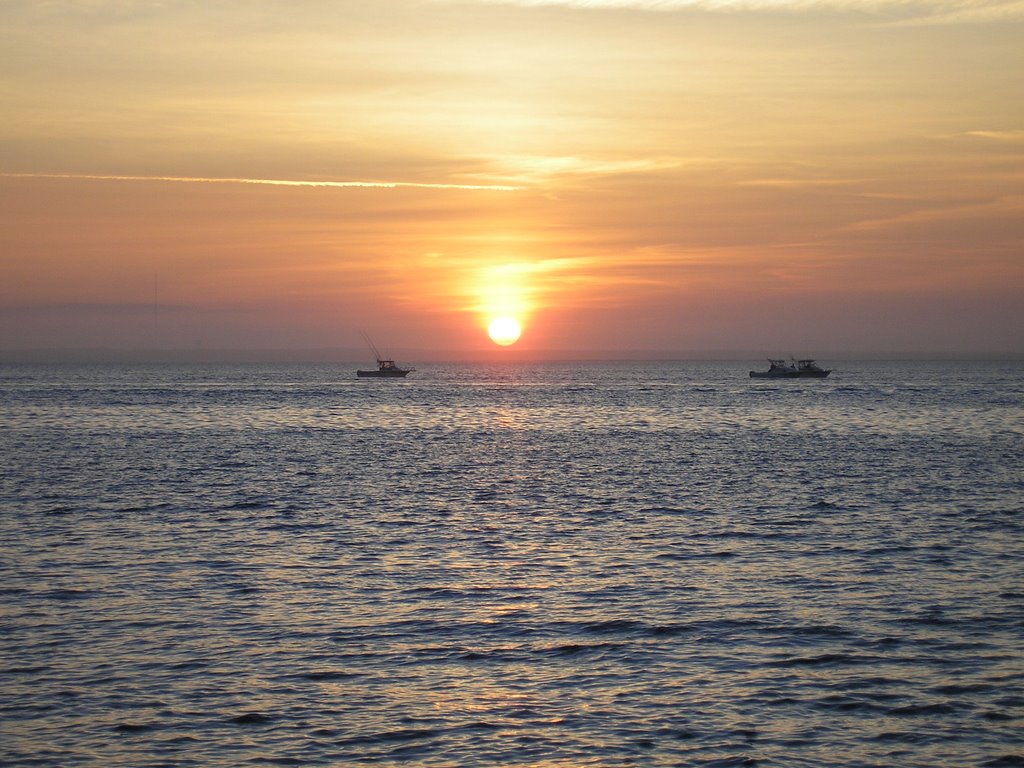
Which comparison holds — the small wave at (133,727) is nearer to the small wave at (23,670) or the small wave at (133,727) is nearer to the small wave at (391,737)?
the small wave at (391,737)

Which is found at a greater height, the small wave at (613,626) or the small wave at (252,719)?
the small wave at (252,719)

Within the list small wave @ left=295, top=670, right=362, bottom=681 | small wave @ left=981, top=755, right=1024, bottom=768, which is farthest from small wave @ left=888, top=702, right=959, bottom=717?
small wave @ left=295, top=670, right=362, bottom=681

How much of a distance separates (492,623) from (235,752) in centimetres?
947

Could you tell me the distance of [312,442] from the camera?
95.0m

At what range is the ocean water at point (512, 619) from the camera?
1911 centimetres

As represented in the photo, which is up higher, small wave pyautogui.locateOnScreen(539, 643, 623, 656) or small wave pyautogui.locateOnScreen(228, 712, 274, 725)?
small wave pyautogui.locateOnScreen(228, 712, 274, 725)

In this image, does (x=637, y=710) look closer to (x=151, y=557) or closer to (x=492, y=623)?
(x=492, y=623)

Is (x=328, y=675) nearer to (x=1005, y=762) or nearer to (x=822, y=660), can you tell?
(x=822, y=660)

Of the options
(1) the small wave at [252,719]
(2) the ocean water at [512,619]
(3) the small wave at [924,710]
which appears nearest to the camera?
(2) the ocean water at [512,619]

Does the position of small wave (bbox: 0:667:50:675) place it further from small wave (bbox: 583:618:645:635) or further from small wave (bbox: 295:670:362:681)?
small wave (bbox: 583:618:645:635)

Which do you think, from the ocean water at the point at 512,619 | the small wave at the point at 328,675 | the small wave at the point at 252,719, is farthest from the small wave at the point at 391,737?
the small wave at the point at 328,675

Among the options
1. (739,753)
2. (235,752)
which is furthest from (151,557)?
(739,753)

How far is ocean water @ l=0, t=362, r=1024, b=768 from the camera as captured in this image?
1911 cm

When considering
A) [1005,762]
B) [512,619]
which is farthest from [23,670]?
[1005,762]
